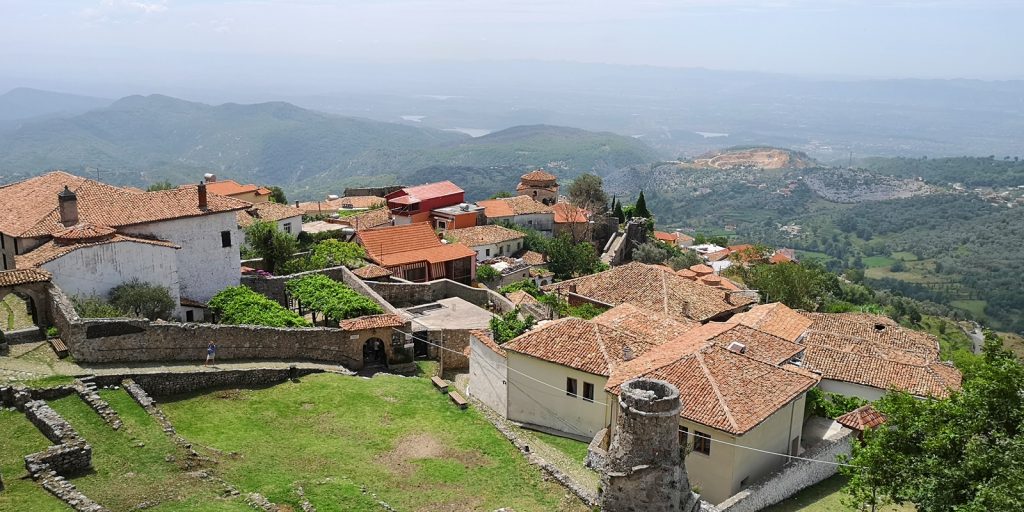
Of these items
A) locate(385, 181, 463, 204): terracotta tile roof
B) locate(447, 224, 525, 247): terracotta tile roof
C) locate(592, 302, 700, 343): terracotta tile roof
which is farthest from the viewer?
locate(385, 181, 463, 204): terracotta tile roof

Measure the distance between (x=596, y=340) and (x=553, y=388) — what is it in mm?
2059

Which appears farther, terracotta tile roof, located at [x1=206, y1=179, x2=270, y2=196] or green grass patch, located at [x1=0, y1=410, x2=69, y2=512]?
terracotta tile roof, located at [x1=206, y1=179, x2=270, y2=196]

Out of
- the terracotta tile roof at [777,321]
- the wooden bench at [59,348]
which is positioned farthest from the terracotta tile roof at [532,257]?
the wooden bench at [59,348]

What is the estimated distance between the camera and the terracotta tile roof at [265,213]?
4268cm

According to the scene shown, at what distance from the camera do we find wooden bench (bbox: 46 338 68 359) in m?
20.8

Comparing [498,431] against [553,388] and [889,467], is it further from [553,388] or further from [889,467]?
[889,467]

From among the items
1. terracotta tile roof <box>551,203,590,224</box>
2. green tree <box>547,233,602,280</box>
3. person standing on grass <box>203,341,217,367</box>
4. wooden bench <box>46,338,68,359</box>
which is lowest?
green tree <box>547,233,602,280</box>

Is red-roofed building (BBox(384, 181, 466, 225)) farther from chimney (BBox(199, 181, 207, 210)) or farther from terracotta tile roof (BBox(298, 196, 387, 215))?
chimney (BBox(199, 181, 207, 210))

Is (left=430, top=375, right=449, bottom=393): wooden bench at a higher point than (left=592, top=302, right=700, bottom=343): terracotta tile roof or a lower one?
lower

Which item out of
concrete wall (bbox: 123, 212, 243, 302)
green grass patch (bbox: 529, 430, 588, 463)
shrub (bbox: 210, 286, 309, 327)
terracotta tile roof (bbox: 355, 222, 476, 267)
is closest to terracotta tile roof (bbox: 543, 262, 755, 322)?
terracotta tile roof (bbox: 355, 222, 476, 267)

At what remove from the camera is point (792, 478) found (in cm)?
1967

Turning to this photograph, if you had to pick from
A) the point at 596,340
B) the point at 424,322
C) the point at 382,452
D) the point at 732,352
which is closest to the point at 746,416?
the point at 732,352

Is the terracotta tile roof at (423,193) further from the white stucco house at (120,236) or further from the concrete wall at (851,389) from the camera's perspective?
the concrete wall at (851,389)

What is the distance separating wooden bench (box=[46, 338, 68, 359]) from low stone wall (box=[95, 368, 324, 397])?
251 cm
